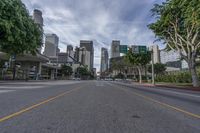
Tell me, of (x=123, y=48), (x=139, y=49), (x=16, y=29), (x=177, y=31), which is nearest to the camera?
(x=16, y=29)

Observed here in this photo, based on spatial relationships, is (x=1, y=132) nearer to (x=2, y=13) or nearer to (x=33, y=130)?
(x=33, y=130)

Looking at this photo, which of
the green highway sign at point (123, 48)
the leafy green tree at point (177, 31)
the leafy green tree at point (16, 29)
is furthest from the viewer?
the green highway sign at point (123, 48)

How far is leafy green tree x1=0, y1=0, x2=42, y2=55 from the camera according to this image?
19312mm

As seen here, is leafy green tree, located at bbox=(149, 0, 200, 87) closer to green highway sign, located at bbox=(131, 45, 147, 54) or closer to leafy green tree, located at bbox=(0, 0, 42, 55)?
green highway sign, located at bbox=(131, 45, 147, 54)

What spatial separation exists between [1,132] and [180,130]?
13.5ft

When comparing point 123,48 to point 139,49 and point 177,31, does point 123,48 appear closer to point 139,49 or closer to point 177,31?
point 139,49

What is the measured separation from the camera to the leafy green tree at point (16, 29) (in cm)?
1931

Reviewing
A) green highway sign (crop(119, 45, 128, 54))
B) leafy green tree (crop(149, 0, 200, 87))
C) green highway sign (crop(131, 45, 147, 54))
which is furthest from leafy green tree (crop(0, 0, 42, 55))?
green highway sign (crop(131, 45, 147, 54))

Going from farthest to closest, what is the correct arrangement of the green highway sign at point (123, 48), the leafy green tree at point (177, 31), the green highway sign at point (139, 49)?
the green highway sign at point (139, 49) → the green highway sign at point (123, 48) → the leafy green tree at point (177, 31)

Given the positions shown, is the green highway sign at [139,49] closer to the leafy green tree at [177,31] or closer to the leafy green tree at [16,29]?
the leafy green tree at [177,31]

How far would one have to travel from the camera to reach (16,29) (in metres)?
20.6

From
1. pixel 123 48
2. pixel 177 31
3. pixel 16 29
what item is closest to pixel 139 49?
pixel 123 48

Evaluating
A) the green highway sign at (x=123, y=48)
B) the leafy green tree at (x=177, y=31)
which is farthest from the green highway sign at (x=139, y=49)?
the leafy green tree at (x=177, y=31)

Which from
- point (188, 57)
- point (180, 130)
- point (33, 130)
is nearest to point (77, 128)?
point (33, 130)
